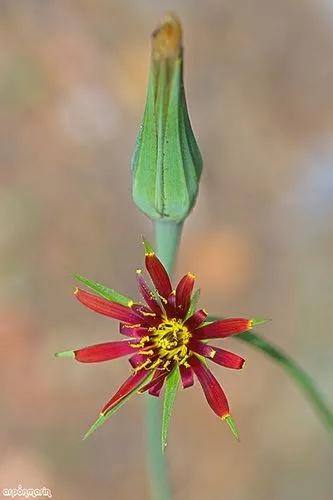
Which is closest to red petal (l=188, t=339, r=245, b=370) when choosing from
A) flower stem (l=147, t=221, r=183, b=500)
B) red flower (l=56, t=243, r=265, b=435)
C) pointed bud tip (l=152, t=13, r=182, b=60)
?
red flower (l=56, t=243, r=265, b=435)

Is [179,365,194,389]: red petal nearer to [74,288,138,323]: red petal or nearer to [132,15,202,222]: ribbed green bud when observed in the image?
[74,288,138,323]: red petal

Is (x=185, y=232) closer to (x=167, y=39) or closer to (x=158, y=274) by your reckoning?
(x=158, y=274)

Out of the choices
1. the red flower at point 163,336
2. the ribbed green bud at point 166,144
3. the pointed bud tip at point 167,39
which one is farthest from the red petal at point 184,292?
the pointed bud tip at point 167,39

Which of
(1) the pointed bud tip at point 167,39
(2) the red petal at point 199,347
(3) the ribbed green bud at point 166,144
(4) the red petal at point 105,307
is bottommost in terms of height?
(2) the red petal at point 199,347

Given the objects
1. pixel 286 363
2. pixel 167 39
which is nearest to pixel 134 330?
pixel 286 363

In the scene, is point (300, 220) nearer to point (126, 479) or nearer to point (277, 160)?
point (277, 160)

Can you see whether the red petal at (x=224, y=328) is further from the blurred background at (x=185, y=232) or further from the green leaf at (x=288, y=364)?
the blurred background at (x=185, y=232)

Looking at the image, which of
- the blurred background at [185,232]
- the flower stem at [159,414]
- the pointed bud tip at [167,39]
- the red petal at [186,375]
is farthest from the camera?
the blurred background at [185,232]
